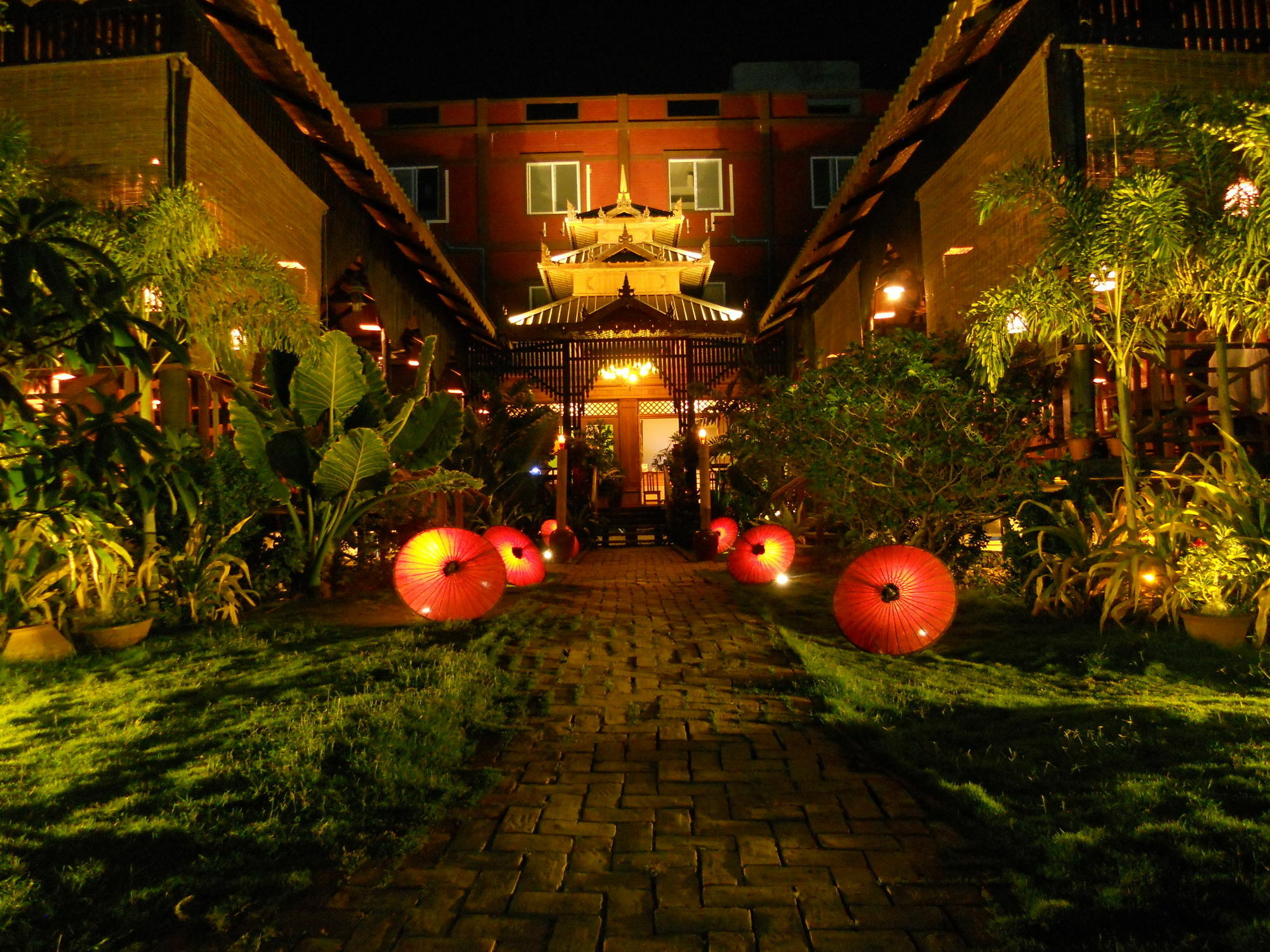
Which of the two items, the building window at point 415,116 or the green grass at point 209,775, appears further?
the building window at point 415,116

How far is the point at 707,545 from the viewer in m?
13.4

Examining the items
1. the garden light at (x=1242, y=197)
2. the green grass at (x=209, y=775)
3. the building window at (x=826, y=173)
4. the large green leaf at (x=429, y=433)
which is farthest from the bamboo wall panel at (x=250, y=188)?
the building window at (x=826, y=173)

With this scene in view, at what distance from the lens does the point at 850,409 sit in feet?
25.3

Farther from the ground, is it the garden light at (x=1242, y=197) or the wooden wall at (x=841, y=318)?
the wooden wall at (x=841, y=318)

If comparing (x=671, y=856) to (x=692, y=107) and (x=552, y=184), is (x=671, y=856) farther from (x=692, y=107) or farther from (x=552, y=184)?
(x=692, y=107)

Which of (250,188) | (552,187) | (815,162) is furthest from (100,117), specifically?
(815,162)

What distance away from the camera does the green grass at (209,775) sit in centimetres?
245

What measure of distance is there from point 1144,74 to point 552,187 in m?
15.7

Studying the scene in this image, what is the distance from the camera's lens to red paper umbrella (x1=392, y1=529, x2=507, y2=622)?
6.68 metres

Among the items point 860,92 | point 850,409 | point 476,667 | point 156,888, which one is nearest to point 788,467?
point 850,409

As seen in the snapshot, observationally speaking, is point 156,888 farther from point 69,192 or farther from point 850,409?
point 69,192

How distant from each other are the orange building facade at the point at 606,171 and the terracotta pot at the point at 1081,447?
14.6 m

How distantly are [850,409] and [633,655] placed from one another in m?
3.25

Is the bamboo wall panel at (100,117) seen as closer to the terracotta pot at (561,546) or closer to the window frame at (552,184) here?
the terracotta pot at (561,546)
